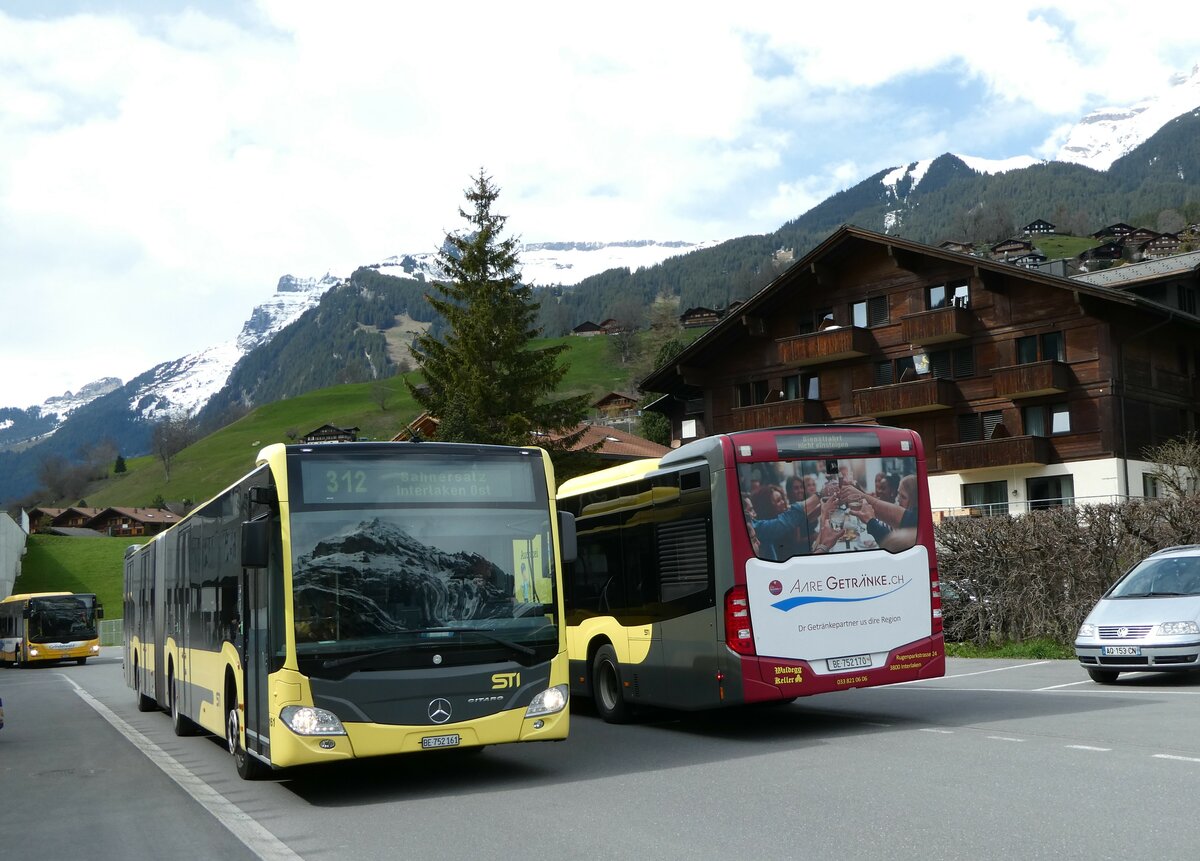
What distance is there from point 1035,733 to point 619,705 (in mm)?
4927

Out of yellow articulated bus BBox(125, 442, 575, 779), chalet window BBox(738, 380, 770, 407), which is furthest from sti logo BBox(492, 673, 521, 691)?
chalet window BBox(738, 380, 770, 407)

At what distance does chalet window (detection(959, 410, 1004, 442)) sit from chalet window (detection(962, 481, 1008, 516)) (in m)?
1.71

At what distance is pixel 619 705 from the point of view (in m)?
15.1

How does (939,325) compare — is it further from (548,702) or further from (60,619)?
(548,702)

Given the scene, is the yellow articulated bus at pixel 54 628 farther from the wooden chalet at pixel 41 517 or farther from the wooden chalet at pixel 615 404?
the wooden chalet at pixel 41 517

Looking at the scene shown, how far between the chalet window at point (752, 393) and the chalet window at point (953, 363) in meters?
7.45

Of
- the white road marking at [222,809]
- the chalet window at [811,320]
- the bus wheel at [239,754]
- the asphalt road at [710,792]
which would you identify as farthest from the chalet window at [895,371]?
the bus wheel at [239,754]

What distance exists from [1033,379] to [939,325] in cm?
413

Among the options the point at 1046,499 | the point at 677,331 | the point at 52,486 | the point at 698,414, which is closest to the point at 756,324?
the point at 698,414

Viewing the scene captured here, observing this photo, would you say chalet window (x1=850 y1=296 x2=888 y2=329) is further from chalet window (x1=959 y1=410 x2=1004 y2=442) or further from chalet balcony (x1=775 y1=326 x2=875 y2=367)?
chalet window (x1=959 y1=410 x2=1004 y2=442)

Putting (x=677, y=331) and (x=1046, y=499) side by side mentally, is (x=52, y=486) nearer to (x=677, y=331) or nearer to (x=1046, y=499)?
(x=677, y=331)

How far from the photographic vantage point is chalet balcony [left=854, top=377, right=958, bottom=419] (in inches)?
1876

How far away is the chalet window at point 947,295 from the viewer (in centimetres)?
4815

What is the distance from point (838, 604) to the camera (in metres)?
12.9
